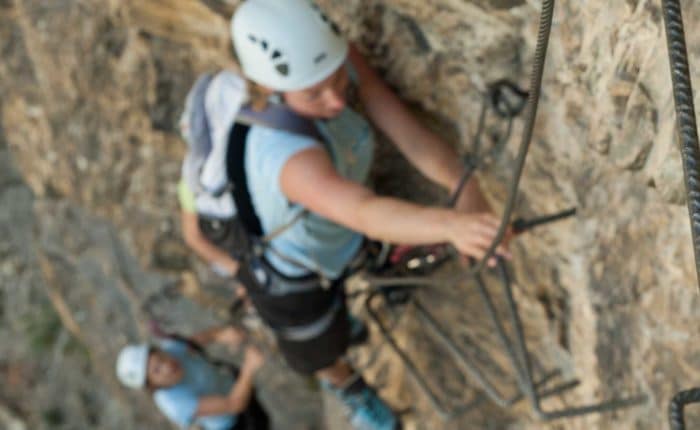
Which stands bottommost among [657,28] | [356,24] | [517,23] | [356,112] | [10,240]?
[10,240]

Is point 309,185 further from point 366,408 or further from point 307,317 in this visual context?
point 366,408

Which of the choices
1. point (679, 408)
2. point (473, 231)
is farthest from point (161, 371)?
point (679, 408)

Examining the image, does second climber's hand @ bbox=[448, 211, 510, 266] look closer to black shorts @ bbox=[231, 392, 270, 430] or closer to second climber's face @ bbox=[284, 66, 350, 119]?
second climber's face @ bbox=[284, 66, 350, 119]

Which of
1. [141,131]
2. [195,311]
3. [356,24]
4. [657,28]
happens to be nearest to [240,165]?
[356,24]

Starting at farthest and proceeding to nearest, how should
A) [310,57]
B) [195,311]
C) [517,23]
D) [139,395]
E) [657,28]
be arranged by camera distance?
[139,395] → [195,311] → [310,57] → [517,23] → [657,28]

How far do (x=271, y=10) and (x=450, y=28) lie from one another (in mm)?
480

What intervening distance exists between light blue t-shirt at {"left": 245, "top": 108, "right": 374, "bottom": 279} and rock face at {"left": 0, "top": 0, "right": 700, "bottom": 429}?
0.31 metres

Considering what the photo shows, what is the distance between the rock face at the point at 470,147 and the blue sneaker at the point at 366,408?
137mm

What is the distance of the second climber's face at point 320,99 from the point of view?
6.75ft

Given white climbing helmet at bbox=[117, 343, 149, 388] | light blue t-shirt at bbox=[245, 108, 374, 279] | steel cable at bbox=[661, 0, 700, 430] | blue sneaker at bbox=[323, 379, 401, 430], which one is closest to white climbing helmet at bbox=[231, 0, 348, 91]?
light blue t-shirt at bbox=[245, 108, 374, 279]

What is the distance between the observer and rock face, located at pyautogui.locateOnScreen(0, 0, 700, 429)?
1.59m

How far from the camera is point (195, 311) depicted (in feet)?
16.9

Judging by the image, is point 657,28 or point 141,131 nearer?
point 657,28

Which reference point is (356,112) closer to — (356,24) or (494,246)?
(356,24)
